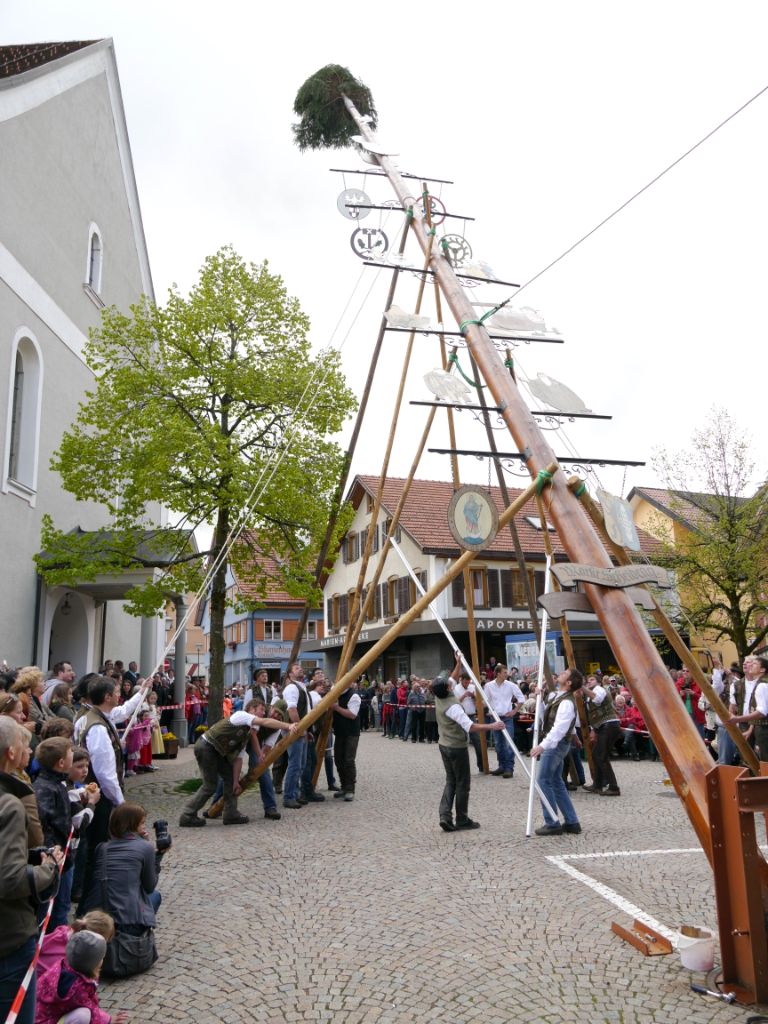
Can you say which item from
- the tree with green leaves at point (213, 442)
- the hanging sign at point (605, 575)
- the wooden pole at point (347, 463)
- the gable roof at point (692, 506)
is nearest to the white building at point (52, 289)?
the tree with green leaves at point (213, 442)

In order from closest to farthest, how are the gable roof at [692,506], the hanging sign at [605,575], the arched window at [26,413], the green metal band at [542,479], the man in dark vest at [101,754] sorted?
1. the hanging sign at [605,575]
2. the man in dark vest at [101,754]
3. the green metal band at [542,479]
4. the arched window at [26,413]
5. the gable roof at [692,506]

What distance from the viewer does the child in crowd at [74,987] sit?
148 inches

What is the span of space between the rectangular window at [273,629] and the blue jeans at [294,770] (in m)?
35.5

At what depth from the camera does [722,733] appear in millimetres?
11156

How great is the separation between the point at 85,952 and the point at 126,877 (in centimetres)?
110

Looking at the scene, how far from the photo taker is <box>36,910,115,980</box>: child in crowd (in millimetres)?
3893

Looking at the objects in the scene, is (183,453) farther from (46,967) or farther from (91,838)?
(46,967)

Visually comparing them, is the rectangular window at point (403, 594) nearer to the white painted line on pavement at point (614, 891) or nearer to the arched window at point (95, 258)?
the arched window at point (95, 258)

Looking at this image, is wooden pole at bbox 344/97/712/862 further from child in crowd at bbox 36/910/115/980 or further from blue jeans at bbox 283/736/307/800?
blue jeans at bbox 283/736/307/800

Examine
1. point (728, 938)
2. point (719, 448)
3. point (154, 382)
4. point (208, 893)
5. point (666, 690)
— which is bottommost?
point (208, 893)

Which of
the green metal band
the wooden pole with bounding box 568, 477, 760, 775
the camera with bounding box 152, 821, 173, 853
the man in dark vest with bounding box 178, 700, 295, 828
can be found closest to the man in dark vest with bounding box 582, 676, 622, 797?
the man in dark vest with bounding box 178, 700, 295, 828

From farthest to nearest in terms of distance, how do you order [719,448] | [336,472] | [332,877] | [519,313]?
[719,448] < [336,472] < [519,313] < [332,877]

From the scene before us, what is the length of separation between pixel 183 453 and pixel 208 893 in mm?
7188

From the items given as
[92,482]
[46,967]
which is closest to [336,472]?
[92,482]
